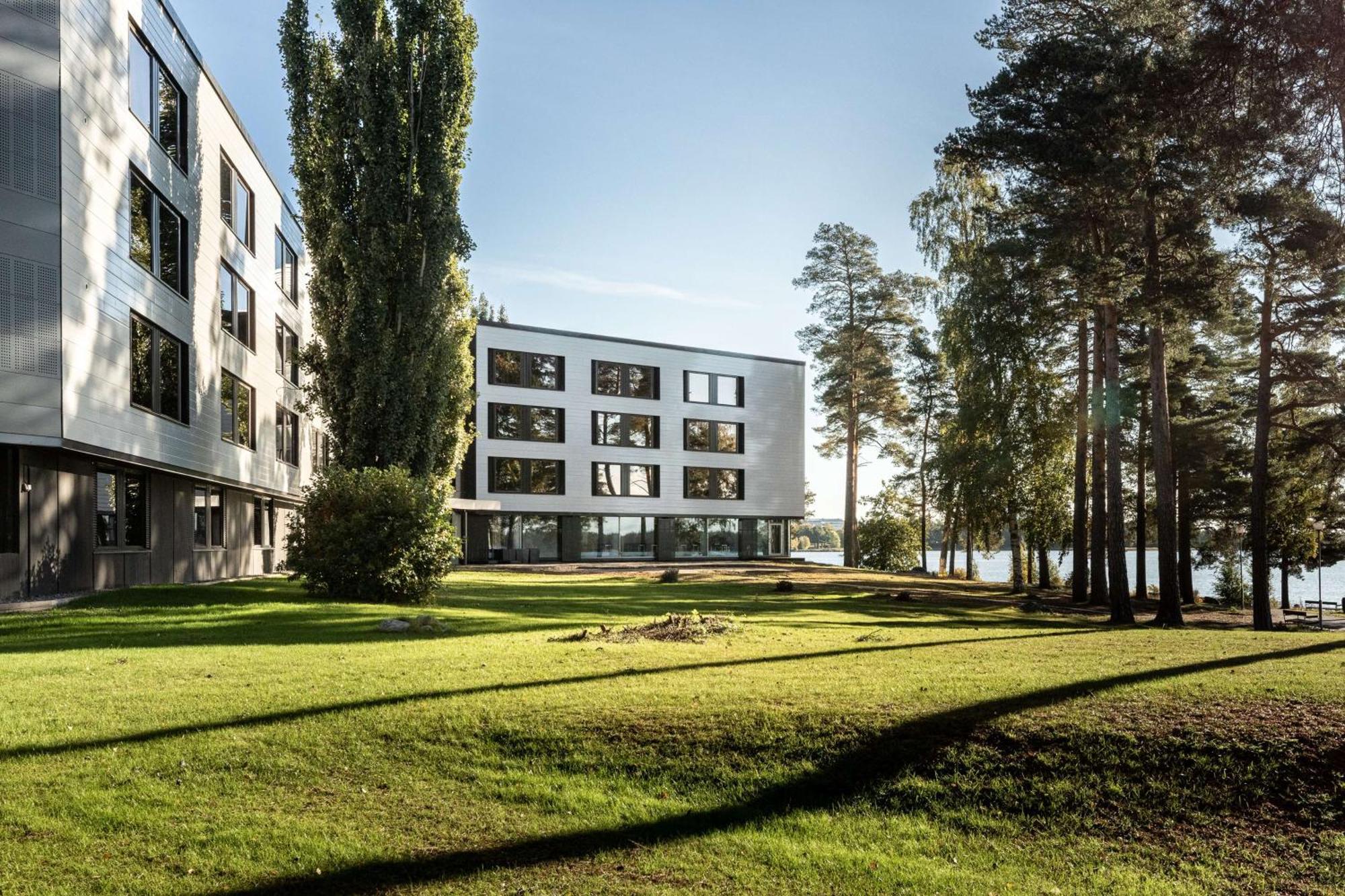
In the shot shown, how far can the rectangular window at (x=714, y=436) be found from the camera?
168 ft

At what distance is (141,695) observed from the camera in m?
8.28

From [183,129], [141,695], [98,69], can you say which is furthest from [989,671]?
[183,129]

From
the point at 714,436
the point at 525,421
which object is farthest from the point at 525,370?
the point at 714,436

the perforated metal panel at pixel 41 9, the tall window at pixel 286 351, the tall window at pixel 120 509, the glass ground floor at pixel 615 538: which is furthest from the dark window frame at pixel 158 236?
the glass ground floor at pixel 615 538

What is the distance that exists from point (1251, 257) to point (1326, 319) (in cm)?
340

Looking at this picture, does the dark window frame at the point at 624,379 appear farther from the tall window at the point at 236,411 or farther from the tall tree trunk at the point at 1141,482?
the tall tree trunk at the point at 1141,482

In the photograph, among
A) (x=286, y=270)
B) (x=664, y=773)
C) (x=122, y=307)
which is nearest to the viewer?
(x=664, y=773)

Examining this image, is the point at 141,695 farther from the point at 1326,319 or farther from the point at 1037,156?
the point at 1326,319

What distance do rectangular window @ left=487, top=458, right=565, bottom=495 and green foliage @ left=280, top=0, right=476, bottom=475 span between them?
21624mm

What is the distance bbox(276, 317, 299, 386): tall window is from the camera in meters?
31.5

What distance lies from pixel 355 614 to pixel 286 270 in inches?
878

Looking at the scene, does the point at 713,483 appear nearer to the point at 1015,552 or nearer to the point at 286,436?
the point at 1015,552

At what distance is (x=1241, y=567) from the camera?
40219mm

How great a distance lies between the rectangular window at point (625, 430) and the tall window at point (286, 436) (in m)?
17.0
